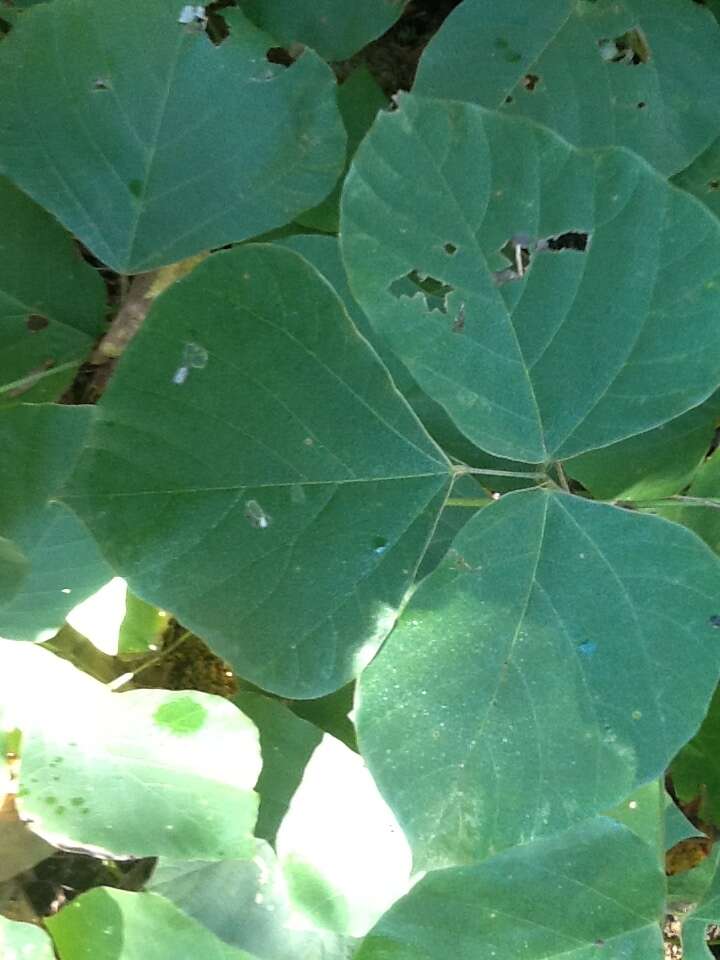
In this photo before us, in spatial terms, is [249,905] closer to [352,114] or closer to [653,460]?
[653,460]

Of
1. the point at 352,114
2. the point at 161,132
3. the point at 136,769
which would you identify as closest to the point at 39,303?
the point at 161,132

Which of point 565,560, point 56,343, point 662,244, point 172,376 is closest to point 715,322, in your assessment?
point 662,244

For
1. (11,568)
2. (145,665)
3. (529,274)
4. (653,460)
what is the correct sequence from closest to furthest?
(529,274) < (11,568) < (653,460) < (145,665)

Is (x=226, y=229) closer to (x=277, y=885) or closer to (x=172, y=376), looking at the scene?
(x=172, y=376)

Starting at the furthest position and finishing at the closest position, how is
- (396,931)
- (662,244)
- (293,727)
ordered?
1. (293,727)
2. (396,931)
3. (662,244)

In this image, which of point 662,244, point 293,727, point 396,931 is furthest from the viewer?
point 293,727

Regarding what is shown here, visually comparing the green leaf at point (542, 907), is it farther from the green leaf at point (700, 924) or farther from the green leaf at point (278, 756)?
the green leaf at point (278, 756)

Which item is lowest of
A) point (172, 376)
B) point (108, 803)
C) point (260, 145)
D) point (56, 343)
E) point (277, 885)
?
point (277, 885)
